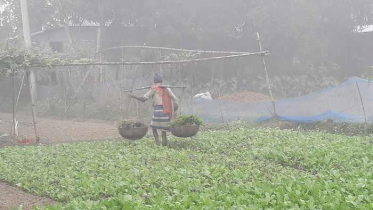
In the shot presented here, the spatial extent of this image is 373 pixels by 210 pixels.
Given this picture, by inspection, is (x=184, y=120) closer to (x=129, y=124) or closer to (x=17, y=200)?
(x=129, y=124)

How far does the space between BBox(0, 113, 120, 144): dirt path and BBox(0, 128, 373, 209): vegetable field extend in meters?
3.23

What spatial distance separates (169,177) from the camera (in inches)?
314

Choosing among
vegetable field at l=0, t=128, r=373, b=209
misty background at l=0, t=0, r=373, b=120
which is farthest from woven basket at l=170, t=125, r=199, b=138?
misty background at l=0, t=0, r=373, b=120

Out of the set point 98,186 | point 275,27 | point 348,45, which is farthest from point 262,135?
point 348,45

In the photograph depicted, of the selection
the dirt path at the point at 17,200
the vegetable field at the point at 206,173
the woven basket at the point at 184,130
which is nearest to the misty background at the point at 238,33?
the woven basket at the point at 184,130

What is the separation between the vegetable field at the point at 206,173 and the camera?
618cm

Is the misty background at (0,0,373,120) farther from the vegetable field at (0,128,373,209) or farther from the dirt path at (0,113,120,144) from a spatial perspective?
the vegetable field at (0,128,373,209)

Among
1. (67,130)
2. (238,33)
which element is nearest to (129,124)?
(67,130)

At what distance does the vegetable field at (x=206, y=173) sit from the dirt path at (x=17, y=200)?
0.45ft

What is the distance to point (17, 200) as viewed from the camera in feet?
25.3

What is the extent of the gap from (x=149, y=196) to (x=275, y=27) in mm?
22430

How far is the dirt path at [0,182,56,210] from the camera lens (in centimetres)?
731

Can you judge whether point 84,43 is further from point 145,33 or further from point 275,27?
point 275,27

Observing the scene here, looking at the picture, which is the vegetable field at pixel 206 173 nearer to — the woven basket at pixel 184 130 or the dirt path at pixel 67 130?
the woven basket at pixel 184 130
